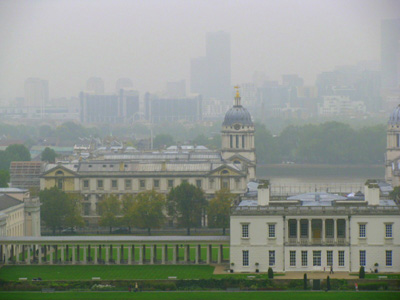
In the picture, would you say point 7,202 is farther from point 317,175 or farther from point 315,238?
point 317,175

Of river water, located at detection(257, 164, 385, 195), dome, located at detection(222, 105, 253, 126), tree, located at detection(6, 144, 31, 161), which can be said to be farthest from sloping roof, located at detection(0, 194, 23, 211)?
tree, located at detection(6, 144, 31, 161)

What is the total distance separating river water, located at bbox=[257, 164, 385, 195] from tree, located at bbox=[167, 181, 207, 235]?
22022 millimetres

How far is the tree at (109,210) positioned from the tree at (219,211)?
234 inches

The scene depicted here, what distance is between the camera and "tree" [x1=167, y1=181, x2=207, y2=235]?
8675 cm

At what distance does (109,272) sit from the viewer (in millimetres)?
67625

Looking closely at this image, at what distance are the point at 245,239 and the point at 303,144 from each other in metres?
113

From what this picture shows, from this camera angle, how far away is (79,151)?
129375mm

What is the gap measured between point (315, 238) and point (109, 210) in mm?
25378

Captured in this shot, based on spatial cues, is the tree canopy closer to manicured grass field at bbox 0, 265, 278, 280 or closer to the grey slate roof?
the grey slate roof

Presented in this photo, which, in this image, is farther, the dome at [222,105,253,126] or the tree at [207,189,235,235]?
the dome at [222,105,253,126]

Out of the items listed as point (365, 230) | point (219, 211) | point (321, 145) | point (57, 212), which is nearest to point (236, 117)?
point (219, 211)

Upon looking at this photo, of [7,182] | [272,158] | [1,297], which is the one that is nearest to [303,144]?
[272,158]

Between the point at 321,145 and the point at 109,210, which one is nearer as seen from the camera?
the point at 109,210

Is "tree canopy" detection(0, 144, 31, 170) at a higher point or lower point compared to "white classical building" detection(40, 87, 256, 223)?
higher
